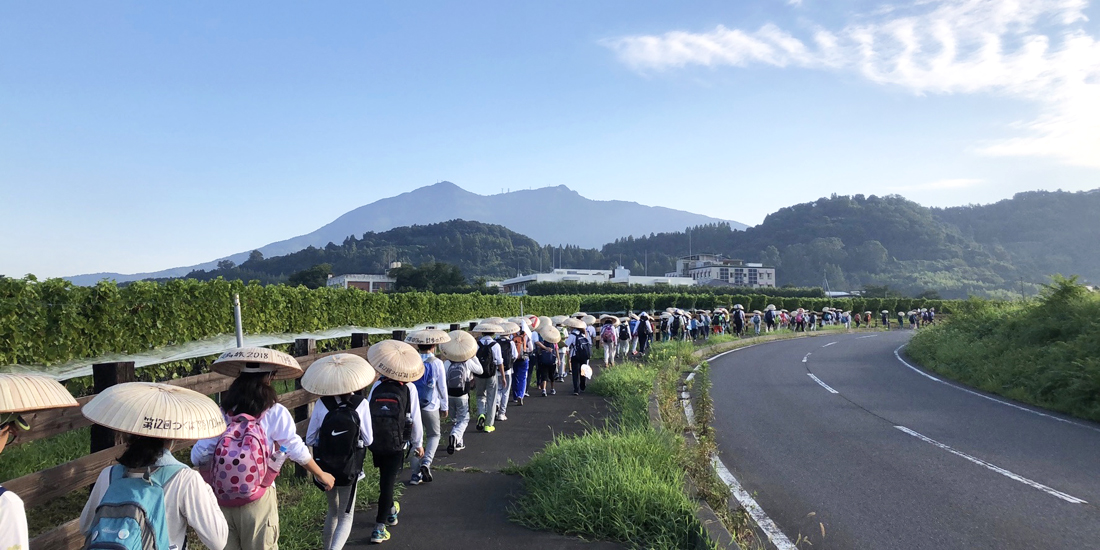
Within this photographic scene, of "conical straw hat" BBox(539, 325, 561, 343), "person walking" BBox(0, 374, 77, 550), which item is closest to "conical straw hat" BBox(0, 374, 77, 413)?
"person walking" BBox(0, 374, 77, 550)

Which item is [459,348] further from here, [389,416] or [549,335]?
Result: [549,335]

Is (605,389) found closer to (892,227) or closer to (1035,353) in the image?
(1035,353)

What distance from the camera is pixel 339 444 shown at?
4.46 m

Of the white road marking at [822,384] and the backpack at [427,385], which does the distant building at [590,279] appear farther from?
the backpack at [427,385]

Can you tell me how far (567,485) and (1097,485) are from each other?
5.35 metres

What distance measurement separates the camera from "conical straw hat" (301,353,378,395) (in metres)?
4.43

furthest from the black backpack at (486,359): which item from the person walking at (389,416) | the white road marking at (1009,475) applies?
the white road marking at (1009,475)

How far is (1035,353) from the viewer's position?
1336cm

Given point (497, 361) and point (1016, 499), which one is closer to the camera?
point (1016, 499)

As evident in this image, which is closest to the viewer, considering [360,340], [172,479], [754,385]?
[172,479]

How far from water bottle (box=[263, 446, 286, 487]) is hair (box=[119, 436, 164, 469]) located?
39.0 inches

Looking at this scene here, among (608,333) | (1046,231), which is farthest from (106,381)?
(1046,231)

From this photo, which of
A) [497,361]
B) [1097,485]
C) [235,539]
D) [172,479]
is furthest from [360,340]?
[1097,485]

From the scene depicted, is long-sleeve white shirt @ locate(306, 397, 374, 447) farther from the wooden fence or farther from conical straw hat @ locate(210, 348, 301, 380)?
the wooden fence
